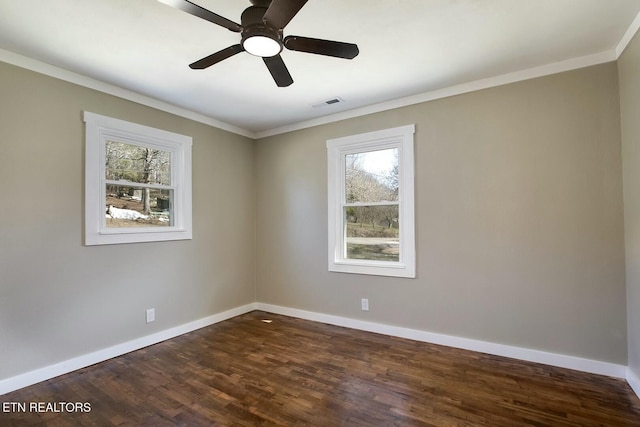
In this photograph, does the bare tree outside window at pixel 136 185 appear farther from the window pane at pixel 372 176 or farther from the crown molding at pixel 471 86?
the window pane at pixel 372 176

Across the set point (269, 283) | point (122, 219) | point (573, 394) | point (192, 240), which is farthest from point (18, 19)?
point (573, 394)

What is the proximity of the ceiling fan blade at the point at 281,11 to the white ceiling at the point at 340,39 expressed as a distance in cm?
38

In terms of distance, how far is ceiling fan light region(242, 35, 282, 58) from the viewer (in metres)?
1.73

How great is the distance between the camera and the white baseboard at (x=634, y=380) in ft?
7.13

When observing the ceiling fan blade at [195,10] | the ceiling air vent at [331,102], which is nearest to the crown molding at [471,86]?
the ceiling air vent at [331,102]

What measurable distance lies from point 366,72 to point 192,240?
2685mm

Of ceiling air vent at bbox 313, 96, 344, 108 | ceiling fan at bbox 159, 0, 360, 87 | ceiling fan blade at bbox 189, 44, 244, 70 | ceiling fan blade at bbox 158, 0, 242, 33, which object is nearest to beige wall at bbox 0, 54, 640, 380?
ceiling air vent at bbox 313, 96, 344, 108

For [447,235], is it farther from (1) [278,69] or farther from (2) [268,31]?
(2) [268,31]

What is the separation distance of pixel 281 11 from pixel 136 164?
250 centimetres

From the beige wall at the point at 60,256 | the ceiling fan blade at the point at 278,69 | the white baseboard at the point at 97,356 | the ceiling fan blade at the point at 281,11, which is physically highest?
the ceiling fan blade at the point at 281,11

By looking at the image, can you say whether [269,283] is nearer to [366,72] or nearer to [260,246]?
[260,246]

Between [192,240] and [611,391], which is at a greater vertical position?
[192,240]

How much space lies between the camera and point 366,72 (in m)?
2.77

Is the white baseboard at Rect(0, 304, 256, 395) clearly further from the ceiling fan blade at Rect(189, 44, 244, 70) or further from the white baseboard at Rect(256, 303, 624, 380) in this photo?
the ceiling fan blade at Rect(189, 44, 244, 70)
